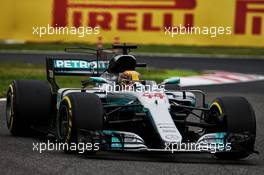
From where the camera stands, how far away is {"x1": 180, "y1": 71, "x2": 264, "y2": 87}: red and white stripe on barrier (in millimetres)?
22000

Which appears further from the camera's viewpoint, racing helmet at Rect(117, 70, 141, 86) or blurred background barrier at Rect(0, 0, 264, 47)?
blurred background barrier at Rect(0, 0, 264, 47)

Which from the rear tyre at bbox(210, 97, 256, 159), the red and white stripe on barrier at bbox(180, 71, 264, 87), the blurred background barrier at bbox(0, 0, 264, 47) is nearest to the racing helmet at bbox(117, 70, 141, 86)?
the rear tyre at bbox(210, 97, 256, 159)

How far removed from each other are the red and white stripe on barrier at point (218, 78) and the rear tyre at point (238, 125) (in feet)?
32.6

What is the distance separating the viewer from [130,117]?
1147 cm

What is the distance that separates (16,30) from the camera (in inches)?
1180

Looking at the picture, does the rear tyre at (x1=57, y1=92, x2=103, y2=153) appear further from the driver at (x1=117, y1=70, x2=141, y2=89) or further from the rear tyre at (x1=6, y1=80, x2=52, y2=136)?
the rear tyre at (x1=6, y1=80, x2=52, y2=136)

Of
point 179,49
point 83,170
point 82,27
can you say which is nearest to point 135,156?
point 83,170

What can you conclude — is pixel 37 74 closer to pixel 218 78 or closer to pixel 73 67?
pixel 218 78

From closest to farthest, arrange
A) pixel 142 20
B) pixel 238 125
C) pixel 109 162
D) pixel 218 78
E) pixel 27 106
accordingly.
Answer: pixel 109 162
pixel 238 125
pixel 27 106
pixel 218 78
pixel 142 20

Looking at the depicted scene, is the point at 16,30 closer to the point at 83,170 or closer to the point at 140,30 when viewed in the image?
the point at 140,30

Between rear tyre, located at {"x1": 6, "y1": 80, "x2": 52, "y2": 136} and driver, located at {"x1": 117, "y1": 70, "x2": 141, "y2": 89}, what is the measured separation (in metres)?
1.08

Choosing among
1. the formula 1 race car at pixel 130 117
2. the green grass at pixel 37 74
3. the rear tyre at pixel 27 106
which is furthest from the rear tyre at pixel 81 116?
the green grass at pixel 37 74

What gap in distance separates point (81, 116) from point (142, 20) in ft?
61.5

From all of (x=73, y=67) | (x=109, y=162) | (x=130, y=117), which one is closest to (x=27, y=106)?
(x=73, y=67)
